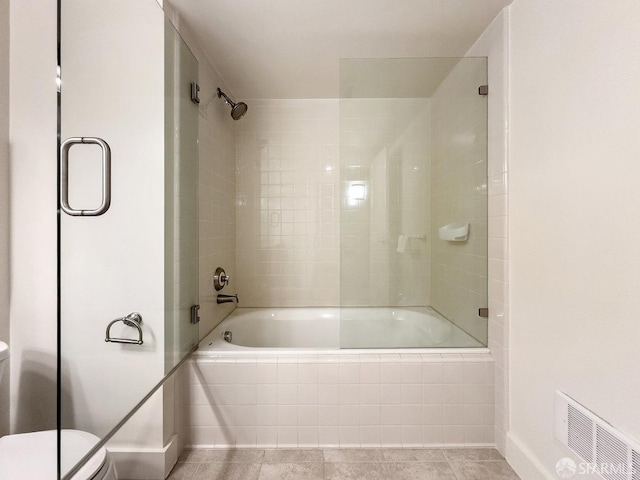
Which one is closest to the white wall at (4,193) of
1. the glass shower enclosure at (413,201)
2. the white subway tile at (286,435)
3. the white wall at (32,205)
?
the white wall at (32,205)

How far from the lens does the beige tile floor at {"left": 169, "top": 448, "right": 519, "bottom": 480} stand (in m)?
1.50

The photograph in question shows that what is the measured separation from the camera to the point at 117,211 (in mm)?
1123

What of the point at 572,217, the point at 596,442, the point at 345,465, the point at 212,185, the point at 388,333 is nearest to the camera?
the point at 596,442

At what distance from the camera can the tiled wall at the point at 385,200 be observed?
1877 millimetres

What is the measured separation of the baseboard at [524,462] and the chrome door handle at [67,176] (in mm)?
1979

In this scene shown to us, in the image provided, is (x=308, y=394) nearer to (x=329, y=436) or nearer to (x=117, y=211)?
(x=329, y=436)

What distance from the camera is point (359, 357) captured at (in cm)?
172

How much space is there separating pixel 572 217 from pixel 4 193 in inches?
93.3

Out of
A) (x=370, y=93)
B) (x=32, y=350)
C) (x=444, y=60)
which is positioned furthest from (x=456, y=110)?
(x=32, y=350)

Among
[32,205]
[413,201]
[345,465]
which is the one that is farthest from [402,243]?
[32,205]

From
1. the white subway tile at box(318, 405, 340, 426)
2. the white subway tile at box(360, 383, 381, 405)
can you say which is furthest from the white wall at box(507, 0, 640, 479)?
the white subway tile at box(318, 405, 340, 426)

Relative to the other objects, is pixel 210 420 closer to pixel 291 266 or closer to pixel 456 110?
pixel 291 266

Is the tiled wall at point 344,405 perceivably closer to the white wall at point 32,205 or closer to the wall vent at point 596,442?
the wall vent at point 596,442

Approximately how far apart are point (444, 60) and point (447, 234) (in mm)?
1009
